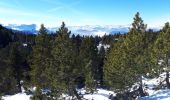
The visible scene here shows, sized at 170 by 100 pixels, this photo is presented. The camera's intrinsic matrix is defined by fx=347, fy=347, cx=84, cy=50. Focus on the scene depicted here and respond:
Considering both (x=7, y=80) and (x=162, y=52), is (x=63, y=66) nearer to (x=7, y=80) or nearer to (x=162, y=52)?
(x=162, y=52)

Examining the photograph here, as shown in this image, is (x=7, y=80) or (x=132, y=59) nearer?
(x=132, y=59)

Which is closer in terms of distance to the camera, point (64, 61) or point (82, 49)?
point (64, 61)

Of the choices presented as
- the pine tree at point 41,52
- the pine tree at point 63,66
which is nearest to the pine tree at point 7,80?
the pine tree at point 41,52

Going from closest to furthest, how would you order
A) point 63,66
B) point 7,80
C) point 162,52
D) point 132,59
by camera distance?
point 63,66 < point 132,59 < point 162,52 < point 7,80

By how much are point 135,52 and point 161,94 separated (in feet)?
21.5

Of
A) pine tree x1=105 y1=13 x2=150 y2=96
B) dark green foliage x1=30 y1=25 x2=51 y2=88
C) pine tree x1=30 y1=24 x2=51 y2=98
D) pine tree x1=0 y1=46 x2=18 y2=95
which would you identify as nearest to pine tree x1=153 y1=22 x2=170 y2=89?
pine tree x1=105 y1=13 x2=150 y2=96

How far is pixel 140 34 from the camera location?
45.7m

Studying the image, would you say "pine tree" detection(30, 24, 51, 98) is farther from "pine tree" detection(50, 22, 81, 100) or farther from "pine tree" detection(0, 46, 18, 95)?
"pine tree" detection(0, 46, 18, 95)

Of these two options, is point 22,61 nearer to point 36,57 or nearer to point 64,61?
point 36,57

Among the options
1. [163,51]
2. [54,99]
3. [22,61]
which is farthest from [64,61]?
Result: [22,61]

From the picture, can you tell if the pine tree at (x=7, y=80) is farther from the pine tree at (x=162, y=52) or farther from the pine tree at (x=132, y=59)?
the pine tree at (x=162, y=52)

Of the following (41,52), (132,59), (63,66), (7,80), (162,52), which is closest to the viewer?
(63,66)

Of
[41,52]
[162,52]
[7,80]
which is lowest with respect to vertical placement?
[7,80]

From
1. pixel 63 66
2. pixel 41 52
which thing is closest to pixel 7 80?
pixel 41 52
